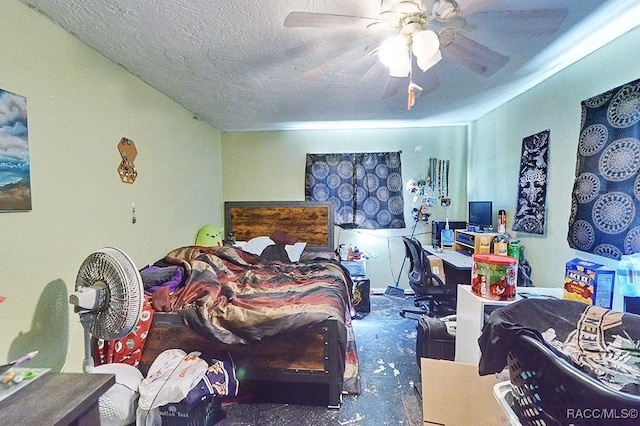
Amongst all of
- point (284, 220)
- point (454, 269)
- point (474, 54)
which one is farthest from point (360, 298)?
point (474, 54)

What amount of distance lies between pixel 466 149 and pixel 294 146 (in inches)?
94.4

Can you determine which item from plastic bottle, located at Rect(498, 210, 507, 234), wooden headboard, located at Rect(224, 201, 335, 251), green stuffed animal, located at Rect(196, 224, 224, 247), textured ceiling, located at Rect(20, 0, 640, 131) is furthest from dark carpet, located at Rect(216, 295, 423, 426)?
textured ceiling, located at Rect(20, 0, 640, 131)

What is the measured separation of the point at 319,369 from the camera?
1.76m

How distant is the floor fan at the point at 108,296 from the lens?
1.41 meters

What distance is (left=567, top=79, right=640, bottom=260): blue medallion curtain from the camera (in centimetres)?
166

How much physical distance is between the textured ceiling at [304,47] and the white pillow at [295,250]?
1.63 metres

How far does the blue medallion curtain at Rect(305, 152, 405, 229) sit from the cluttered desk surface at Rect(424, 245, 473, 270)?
0.66 meters

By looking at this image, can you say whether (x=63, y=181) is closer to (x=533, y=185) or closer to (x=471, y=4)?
(x=471, y=4)

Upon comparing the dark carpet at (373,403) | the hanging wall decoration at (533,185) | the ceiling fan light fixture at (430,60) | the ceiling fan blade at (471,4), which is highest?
the ceiling fan blade at (471,4)

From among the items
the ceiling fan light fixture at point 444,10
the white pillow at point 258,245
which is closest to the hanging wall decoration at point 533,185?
the ceiling fan light fixture at point 444,10

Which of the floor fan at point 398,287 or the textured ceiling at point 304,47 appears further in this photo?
the floor fan at point 398,287

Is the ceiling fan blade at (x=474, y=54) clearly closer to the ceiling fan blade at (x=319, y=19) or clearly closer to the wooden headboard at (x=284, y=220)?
the ceiling fan blade at (x=319, y=19)

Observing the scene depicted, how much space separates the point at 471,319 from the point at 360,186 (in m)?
2.61

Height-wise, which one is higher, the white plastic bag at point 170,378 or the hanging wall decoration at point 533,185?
the hanging wall decoration at point 533,185
